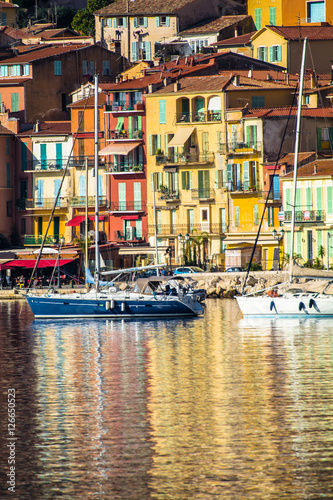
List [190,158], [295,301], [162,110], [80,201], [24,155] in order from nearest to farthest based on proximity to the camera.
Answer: [295,301]
[190,158]
[162,110]
[80,201]
[24,155]

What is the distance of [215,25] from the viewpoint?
95.8 metres

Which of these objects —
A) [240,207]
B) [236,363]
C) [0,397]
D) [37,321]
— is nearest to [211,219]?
[240,207]

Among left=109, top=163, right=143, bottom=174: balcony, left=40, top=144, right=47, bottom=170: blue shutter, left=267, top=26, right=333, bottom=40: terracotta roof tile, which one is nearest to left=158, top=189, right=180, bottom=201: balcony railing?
left=109, top=163, right=143, bottom=174: balcony

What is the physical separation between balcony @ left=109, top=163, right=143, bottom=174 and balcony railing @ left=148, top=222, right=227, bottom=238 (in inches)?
171

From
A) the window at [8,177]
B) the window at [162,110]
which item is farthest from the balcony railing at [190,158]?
the window at [8,177]

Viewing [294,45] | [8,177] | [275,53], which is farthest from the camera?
[275,53]

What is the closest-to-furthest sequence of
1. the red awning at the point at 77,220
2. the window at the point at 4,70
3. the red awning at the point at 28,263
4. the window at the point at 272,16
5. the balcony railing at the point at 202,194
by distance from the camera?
the red awning at the point at 28,263 → the balcony railing at the point at 202,194 → the red awning at the point at 77,220 → the window at the point at 4,70 → the window at the point at 272,16

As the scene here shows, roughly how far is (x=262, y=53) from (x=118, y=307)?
139 feet

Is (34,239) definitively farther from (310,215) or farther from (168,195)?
(310,215)

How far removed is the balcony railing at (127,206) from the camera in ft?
264

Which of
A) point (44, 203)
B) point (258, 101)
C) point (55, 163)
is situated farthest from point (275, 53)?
point (44, 203)

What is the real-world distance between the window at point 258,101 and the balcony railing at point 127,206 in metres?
10.8

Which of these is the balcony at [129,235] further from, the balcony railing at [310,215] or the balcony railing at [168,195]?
the balcony railing at [310,215]

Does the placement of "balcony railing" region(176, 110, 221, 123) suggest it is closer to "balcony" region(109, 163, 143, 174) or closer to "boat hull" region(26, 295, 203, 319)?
"balcony" region(109, 163, 143, 174)
